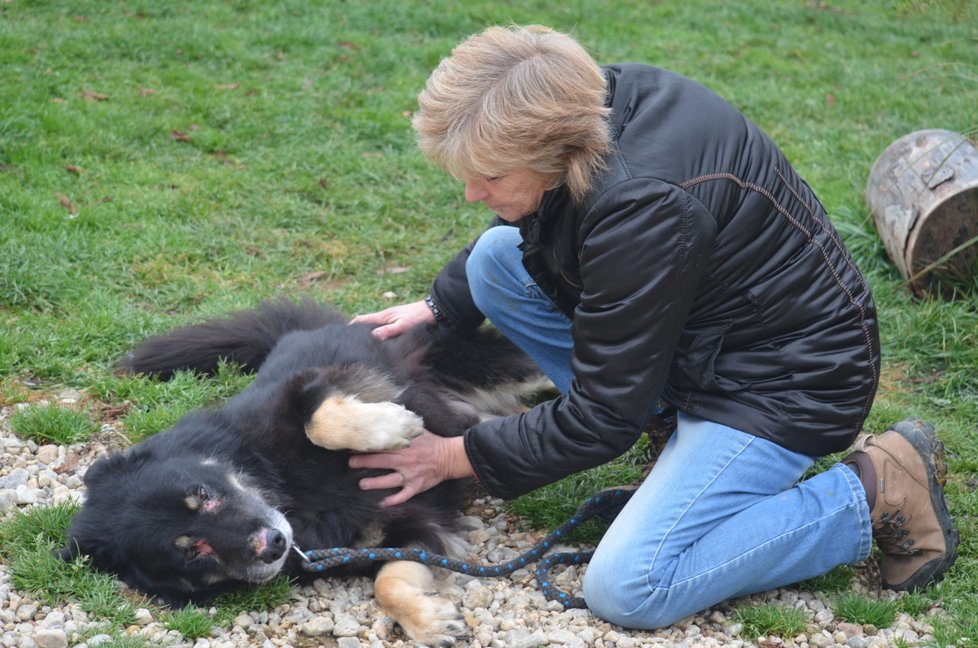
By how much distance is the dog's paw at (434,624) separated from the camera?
3.31 metres

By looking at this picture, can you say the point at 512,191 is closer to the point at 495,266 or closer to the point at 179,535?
the point at 495,266

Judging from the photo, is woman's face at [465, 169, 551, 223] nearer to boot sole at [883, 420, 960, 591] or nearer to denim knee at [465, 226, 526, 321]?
denim knee at [465, 226, 526, 321]

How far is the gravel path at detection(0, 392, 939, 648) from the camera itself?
326 centimetres

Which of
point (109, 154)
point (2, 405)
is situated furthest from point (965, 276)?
point (109, 154)

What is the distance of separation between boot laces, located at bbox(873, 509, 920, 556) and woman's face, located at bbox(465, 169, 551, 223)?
1734 millimetres

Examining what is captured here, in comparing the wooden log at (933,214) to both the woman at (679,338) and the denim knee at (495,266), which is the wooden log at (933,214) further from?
the denim knee at (495,266)

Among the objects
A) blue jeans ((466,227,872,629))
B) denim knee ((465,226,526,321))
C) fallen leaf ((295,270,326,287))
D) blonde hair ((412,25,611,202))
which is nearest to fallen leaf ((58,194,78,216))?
fallen leaf ((295,270,326,287))

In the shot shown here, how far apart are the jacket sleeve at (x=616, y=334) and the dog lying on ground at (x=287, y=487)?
49cm

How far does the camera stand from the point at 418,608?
133 inches

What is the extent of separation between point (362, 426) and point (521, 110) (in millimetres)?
1339

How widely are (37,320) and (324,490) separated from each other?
2.55 metres

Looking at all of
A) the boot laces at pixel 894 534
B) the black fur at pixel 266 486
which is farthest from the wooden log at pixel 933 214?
the black fur at pixel 266 486

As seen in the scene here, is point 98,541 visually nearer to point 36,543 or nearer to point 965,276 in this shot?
point 36,543

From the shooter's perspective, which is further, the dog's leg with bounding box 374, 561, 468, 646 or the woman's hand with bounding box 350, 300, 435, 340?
the woman's hand with bounding box 350, 300, 435, 340
